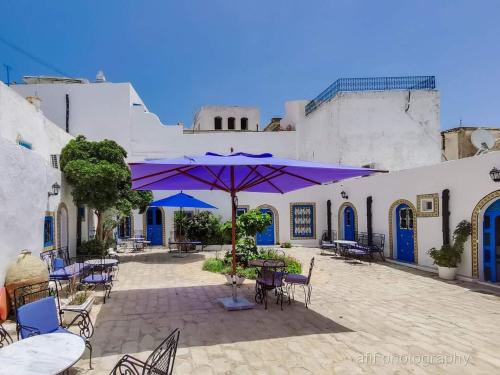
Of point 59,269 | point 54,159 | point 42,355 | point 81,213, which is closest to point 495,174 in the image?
point 42,355

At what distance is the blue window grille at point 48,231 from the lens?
9.52 meters

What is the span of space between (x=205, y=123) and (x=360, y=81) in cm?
1560

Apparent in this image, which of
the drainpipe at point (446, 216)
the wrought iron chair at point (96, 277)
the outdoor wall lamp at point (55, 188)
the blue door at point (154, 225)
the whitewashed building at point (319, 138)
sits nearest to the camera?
the wrought iron chair at point (96, 277)

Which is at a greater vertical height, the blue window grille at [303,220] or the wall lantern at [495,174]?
the wall lantern at [495,174]

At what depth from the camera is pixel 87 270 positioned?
30.0ft

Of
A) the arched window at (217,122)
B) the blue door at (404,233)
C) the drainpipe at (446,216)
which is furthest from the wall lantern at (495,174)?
the arched window at (217,122)

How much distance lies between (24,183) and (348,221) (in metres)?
13.3

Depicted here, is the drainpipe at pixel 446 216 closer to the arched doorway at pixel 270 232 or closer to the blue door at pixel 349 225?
the blue door at pixel 349 225

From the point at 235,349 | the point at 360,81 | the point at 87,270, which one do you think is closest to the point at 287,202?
the point at 360,81

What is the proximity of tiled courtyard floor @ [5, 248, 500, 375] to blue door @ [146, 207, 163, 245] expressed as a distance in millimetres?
9102

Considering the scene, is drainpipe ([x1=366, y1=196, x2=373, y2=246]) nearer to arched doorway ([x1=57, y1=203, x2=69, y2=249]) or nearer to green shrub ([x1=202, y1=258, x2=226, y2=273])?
green shrub ([x1=202, y1=258, x2=226, y2=273])

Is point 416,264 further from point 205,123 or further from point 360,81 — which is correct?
point 205,123

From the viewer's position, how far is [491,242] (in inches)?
361

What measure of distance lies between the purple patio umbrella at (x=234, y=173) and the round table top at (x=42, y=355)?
2685 millimetres
